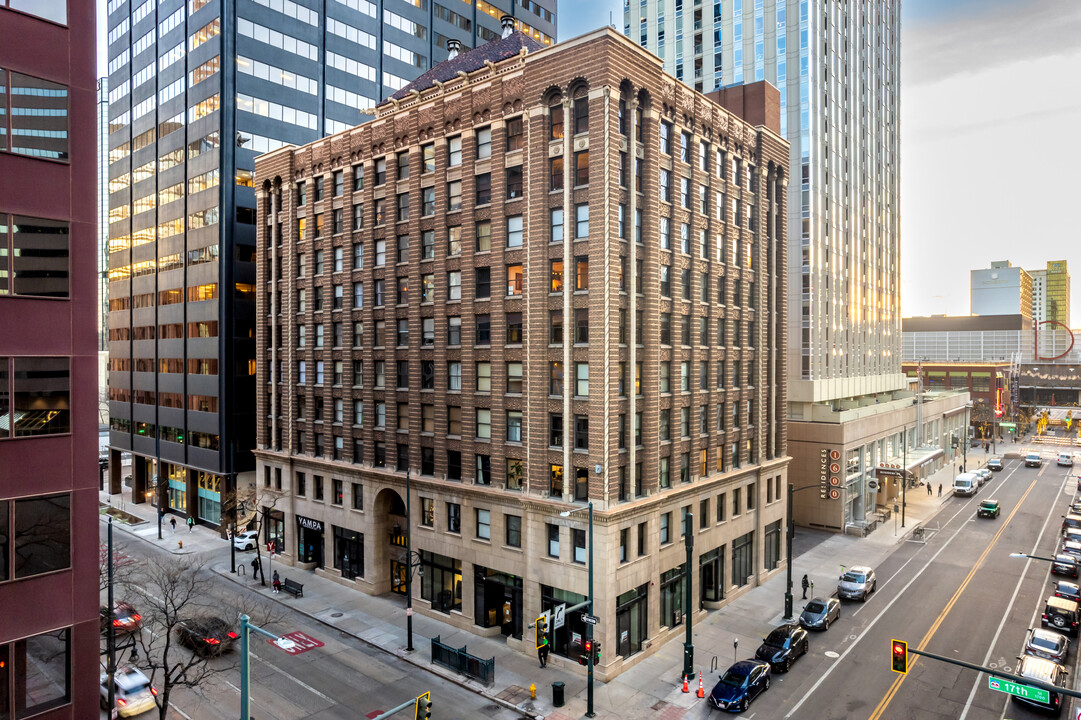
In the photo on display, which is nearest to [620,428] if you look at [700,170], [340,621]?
[700,170]

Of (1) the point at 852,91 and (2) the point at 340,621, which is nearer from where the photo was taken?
(2) the point at 340,621

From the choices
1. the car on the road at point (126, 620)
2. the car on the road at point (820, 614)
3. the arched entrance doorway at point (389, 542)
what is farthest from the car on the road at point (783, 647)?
the car on the road at point (126, 620)

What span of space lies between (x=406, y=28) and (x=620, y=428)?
64286 mm

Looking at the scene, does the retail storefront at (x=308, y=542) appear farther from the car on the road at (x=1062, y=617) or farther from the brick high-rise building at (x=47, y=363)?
the car on the road at (x=1062, y=617)

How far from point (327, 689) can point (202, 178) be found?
49303 mm

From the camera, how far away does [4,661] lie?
631 inches

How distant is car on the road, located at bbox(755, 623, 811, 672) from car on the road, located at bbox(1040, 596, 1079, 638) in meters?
14.3

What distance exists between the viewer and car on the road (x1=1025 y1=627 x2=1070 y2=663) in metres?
29.3

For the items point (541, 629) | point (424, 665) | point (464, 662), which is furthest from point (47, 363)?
point (424, 665)

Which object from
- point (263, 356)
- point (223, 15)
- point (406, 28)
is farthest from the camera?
point (406, 28)

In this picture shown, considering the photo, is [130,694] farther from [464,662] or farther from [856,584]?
[856,584]

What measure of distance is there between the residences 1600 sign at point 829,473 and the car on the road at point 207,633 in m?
44.2

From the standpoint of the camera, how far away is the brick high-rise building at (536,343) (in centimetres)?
3206

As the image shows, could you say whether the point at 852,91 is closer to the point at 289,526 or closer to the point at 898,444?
the point at 898,444
